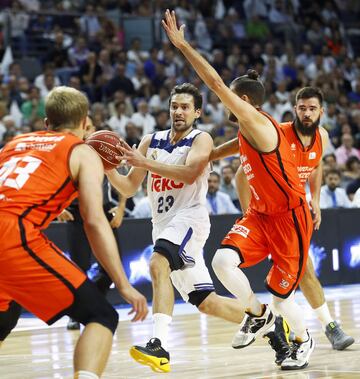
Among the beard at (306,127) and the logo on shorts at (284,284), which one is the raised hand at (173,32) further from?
the logo on shorts at (284,284)

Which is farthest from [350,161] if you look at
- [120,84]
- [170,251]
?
[170,251]

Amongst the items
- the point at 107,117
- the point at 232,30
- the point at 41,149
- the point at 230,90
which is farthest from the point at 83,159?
the point at 232,30

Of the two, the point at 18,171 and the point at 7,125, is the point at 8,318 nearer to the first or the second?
the point at 18,171

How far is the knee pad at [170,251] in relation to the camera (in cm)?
730

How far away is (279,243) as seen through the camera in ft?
24.0

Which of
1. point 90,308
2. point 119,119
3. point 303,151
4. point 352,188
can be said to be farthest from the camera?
point 119,119

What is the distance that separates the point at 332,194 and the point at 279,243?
25.9ft

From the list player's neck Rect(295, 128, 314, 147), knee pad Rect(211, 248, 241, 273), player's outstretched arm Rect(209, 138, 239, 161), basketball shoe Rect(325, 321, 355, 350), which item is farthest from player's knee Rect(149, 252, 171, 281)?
player's neck Rect(295, 128, 314, 147)

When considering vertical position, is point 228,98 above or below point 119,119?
above

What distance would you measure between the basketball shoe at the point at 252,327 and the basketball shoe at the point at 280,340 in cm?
7

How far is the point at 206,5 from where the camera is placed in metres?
22.5

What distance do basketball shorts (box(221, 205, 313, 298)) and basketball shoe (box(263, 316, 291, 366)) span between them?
334 mm

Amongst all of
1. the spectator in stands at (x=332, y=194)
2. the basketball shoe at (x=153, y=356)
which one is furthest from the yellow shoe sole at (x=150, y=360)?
the spectator in stands at (x=332, y=194)

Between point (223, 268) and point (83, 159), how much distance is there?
2413 mm
